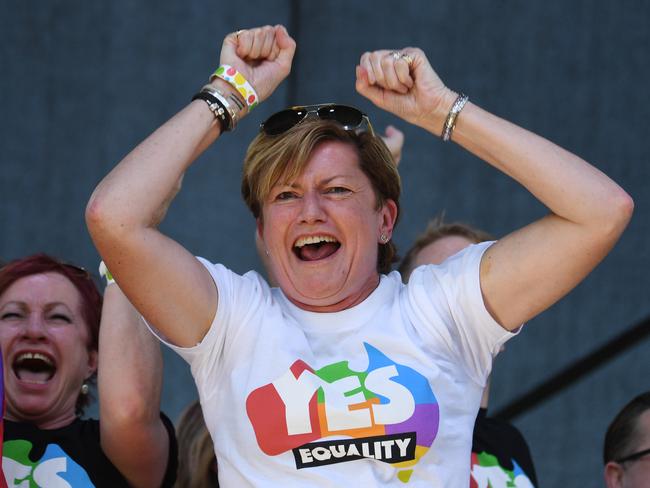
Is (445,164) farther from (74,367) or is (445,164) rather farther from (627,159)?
(74,367)

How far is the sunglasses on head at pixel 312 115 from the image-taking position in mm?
2080

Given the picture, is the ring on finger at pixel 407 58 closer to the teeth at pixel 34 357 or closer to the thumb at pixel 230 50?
the thumb at pixel 230 50

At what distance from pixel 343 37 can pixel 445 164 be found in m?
0.52

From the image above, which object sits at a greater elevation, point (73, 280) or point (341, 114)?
point (341, 114)

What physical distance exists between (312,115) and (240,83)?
0.50ft

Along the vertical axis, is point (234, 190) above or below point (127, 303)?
above

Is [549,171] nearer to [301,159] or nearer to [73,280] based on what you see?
[301,159]

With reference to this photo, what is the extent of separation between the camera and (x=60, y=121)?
3.42m

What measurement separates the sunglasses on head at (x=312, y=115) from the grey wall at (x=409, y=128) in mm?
1442

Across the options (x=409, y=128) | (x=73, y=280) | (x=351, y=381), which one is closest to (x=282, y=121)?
(x=351, y=381)

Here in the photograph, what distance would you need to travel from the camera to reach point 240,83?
2027 millimetres

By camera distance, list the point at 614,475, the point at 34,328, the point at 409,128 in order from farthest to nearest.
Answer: the point at 409,128 → the point at 614,475 → the point at 34,328

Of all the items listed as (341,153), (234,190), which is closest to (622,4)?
(234,190)

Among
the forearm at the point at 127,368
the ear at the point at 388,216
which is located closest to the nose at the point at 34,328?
the forearm at the point at 127,368
